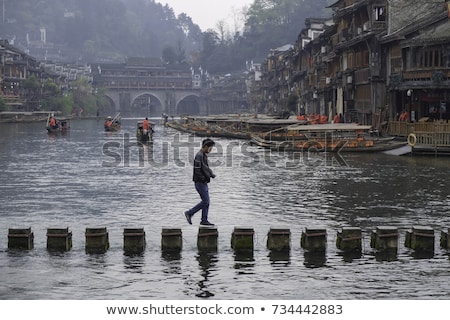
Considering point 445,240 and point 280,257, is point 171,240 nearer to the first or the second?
point 280,257

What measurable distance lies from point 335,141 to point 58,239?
102 ft

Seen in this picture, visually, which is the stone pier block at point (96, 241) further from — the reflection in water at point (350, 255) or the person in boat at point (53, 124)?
the person in boat at point (53, 124)

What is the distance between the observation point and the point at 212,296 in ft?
39.4

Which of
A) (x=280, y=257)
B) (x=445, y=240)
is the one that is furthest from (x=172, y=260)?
(x=445, y=240)

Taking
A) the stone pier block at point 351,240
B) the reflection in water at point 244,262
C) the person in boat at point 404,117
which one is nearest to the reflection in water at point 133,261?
the reflection in water at point 244,262

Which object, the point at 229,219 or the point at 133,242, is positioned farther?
the point at 229,219

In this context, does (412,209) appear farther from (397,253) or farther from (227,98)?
(227,98)

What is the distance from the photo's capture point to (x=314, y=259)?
1468 centimetres

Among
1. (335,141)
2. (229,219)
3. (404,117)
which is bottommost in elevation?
(229,219)

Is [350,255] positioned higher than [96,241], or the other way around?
[96,241]

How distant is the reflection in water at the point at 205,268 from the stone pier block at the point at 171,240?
0.56 metres

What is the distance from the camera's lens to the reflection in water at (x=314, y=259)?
46.6 ft

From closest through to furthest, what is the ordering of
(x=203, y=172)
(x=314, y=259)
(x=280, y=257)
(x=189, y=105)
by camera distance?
1. (x=314, y=259)
2. (x=280, y=257)
3. (x=203, y=172)
4. (x=189, y=105)

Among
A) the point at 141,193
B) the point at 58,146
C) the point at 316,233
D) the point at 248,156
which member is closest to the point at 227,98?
the point at 58,146
